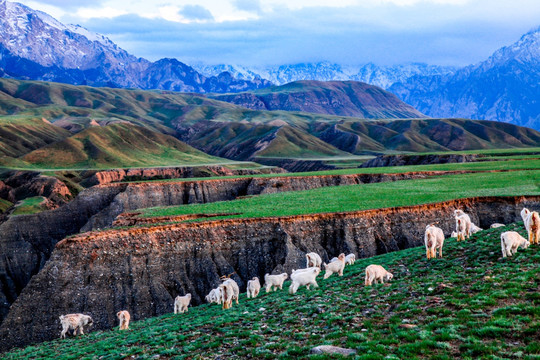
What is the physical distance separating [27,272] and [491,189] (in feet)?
209

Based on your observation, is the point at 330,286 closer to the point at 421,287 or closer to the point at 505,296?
the point at 421,287

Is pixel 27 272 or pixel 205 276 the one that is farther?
pixel 27 272

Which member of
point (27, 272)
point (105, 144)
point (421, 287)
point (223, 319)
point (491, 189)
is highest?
point (105, 144)

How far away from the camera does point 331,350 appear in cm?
1402

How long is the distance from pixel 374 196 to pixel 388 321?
3732 cm

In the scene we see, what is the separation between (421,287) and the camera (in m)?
19.5

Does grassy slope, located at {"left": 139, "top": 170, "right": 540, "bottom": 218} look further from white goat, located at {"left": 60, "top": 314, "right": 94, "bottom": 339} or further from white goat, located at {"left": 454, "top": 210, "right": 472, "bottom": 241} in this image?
white goat, located at {"left": 60, "top": 314, "right": 94, "bottom": 339}

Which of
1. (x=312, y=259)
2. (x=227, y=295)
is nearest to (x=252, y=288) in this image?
(x=227, y=295)

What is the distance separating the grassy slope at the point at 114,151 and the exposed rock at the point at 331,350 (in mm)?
146723

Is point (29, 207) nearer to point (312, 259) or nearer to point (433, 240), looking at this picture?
point (312, 259)

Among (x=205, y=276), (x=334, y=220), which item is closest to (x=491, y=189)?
(x=334, y=220)

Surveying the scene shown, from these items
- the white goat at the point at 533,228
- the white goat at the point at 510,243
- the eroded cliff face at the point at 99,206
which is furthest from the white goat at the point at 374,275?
the eroded cliff face at the point at 99,206

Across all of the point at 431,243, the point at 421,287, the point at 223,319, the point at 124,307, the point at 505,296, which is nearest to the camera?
the point at 505,296

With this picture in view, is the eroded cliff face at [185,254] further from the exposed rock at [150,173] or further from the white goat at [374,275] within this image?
the exposed rock at [150,173]
